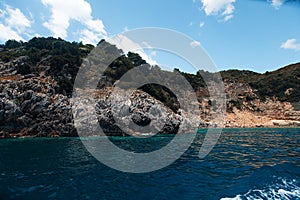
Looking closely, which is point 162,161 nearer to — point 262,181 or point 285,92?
point 262,181

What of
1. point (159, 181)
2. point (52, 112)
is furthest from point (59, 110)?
point (159, 181)

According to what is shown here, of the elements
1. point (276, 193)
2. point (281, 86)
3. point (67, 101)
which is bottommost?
point (276, 193)

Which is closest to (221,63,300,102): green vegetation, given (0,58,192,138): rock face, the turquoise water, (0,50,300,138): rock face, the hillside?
the hillside

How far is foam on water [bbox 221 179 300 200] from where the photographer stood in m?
10.3

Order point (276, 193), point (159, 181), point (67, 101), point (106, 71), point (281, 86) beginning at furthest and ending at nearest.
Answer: point (281, 86), point (106, 71), point (67, 101), point (159, 181), point (276, 193)

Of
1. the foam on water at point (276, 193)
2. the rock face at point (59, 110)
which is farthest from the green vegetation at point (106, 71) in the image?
the foam on water at point (276, 193)

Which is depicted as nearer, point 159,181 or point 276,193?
point 276,193

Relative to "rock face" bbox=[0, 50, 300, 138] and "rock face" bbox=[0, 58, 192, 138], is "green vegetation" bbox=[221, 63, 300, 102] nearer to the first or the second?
"rock face" bbox=[0, 50, 300, 138]

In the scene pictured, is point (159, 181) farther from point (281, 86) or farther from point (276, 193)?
point (281, 86)

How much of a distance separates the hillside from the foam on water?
4014cm

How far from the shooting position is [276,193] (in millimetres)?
10836

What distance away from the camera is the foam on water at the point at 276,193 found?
1027 cm

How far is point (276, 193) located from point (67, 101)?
4678 centimetres

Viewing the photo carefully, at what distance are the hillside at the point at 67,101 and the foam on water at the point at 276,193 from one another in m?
40.1
